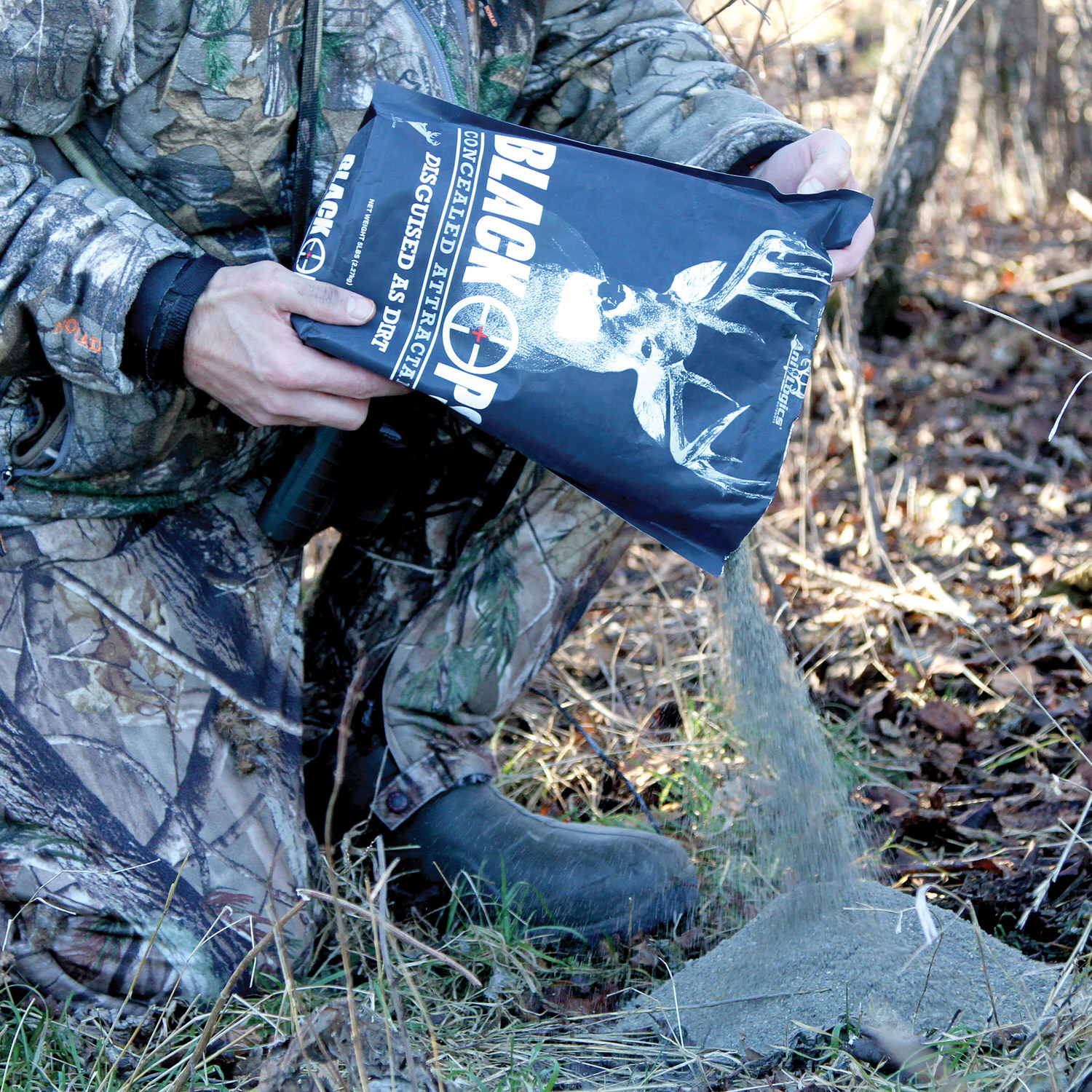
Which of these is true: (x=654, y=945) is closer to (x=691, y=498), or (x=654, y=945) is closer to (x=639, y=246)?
(x=691, y=498)

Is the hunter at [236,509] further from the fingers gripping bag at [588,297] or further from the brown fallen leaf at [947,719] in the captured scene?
the brown fallen leaf at [947,719]

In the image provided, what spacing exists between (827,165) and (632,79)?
17.9 inches

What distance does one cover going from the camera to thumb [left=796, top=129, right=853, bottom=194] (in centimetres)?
184

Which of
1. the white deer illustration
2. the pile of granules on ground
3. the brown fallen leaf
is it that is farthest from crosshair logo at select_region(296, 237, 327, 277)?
the brown fallen leaf

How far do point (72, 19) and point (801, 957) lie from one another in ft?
5.57

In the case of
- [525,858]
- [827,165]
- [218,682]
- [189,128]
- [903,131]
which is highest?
[903,131]

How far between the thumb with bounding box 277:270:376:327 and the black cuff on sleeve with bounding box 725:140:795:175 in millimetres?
780

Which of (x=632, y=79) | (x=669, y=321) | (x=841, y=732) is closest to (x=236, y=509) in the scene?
(x=669, y=321)

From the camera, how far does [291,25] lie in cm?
170

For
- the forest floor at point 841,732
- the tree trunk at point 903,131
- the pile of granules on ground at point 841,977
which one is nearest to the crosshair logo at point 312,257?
the forest floor at point 841,732

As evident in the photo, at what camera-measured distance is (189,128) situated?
169cm

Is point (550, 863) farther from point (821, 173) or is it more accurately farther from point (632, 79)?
point (632, 79)

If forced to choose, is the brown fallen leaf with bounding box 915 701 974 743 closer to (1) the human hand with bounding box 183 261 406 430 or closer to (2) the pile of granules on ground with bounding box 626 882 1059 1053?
(2) the pile of granules on ground with bounding box 626 882 1059 1053

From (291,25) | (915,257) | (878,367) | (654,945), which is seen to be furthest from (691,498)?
(915,257)
